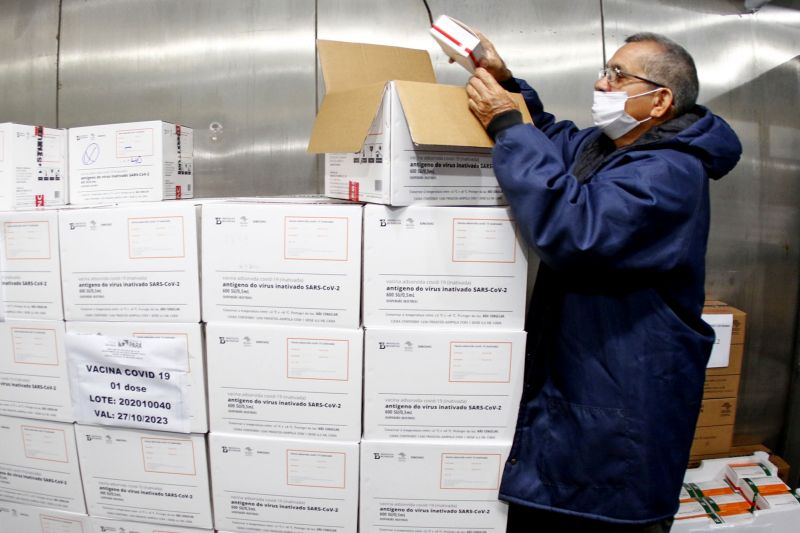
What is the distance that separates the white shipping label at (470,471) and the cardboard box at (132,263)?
0.70 m

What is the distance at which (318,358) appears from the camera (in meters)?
1.19

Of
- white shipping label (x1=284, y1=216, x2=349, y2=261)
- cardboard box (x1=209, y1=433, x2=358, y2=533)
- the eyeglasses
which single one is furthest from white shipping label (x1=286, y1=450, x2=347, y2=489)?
the eyeglasses

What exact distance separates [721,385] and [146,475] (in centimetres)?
185

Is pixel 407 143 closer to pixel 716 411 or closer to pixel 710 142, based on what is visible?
pixel 710 142

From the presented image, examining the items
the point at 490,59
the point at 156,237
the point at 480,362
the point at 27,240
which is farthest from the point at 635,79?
the point at 27,240

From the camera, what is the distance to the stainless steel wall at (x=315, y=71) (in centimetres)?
178

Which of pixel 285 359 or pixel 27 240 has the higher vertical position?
pixel 27 240

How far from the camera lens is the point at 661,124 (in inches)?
45.9

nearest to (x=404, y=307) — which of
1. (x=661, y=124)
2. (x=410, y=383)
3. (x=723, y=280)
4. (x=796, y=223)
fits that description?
(x=410, y=383)

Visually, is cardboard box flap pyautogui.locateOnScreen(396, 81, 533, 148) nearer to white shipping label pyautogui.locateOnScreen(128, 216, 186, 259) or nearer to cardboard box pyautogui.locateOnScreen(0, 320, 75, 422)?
white shipping label pyautogui.locateOnScreen(128, 216, 186, 259)

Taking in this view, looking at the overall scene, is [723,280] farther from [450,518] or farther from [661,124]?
[450,518]

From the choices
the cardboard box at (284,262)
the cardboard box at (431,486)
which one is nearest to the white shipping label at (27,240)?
the cardboard box at (284,262)

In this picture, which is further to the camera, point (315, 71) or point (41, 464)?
point (315, 71)

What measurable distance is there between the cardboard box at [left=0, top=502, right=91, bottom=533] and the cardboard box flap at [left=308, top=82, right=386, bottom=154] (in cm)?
116
